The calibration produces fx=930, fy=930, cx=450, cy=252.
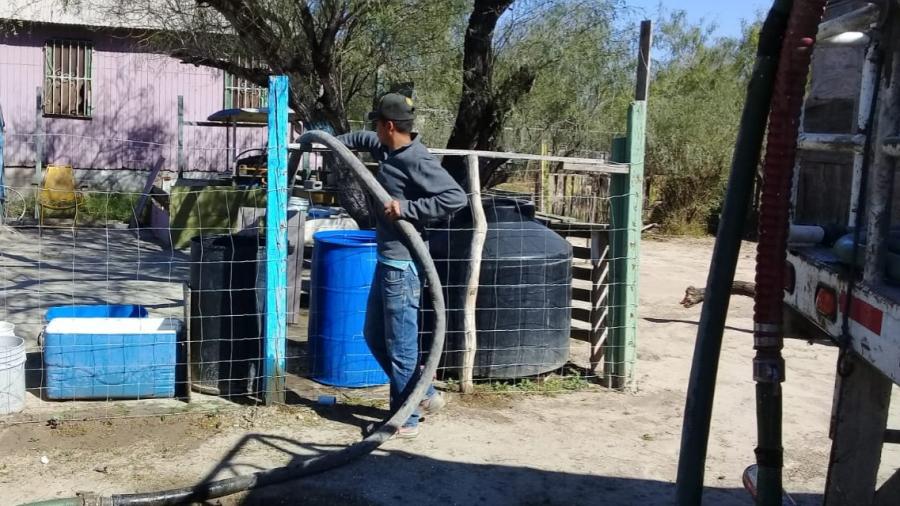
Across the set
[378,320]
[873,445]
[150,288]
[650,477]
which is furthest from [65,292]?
[873,445]

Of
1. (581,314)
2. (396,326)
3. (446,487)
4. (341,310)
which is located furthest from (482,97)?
(446,487)

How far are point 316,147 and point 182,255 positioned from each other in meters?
7.89

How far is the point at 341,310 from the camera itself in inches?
250

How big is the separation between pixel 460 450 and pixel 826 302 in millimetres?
2951

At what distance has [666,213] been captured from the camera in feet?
64.9

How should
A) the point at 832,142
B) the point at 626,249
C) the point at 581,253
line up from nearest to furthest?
1. the point at 832,142
2. the point at 626,249
3. the point at 581,253

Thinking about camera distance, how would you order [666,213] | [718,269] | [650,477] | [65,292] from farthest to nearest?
[666,213]
[65,292]
[650,477]
[718,269]

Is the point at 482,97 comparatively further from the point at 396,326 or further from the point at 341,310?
the point at 396,326

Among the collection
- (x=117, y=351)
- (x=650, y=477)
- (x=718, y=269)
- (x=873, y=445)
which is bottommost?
(x=650, y=477)

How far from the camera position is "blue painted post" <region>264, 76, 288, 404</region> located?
5.82 metres

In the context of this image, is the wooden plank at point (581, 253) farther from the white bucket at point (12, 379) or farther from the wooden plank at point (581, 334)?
the white bucket at point (12, 379)

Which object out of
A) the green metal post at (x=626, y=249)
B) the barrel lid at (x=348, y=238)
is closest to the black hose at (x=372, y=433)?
the barrel lid at (x=348, y=238)

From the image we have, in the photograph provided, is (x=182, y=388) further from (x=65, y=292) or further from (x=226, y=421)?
(x=65, y=292)

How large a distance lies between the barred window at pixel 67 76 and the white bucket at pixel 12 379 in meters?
16.1
